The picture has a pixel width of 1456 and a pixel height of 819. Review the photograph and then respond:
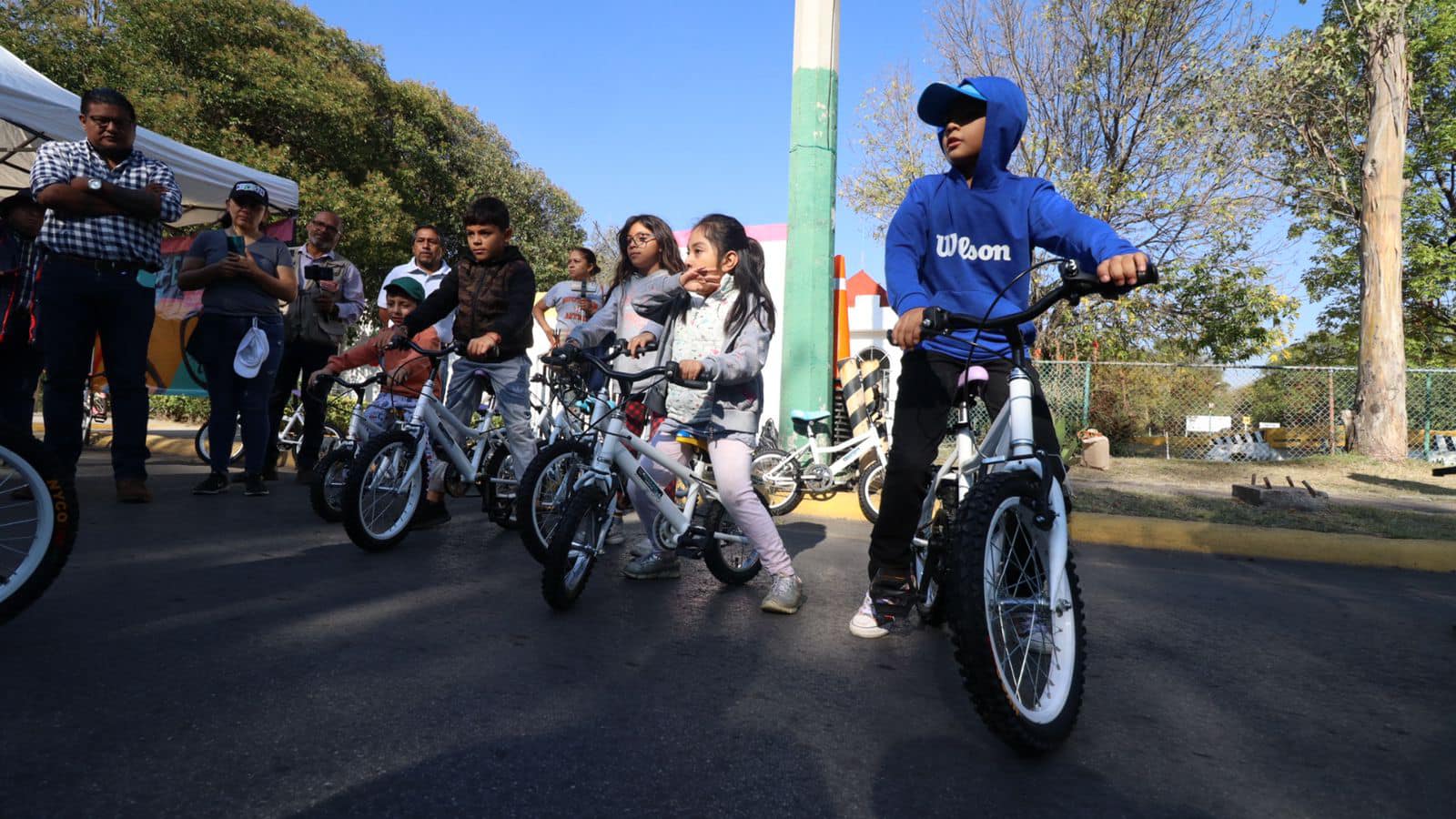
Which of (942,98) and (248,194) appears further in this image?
(248,194)

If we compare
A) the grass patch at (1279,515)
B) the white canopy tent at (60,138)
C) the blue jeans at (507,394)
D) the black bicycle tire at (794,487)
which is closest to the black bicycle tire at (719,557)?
the blue jeans at (507,394)

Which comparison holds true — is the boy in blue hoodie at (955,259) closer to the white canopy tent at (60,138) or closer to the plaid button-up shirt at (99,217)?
the plaid button-up shirt at (99,217)

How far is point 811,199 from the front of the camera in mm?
7562

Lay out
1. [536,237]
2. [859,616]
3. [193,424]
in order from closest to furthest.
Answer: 1. [859,616]
2. [193,424]
3. [536,237]

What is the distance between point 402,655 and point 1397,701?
295 centimetres

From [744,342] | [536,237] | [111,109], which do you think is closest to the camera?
[744,342]

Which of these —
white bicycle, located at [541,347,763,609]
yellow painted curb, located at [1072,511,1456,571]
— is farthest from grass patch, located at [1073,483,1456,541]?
white bicycle, located at [541,347,763,609]

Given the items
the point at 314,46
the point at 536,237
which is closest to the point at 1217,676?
the point at 314,46

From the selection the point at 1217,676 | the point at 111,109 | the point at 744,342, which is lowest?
the point at 1217,676

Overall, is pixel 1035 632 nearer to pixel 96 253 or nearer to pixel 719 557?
pixel 719 557

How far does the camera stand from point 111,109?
15.8 feet

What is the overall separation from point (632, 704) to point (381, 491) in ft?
8.24

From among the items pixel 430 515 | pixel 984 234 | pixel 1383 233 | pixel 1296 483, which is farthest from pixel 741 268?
pixel 1383 233

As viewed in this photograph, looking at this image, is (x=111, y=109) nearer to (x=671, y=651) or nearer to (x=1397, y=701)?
(x=671, y=651)
